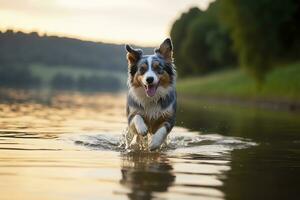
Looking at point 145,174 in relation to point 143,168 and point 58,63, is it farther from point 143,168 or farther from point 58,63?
point 58,63

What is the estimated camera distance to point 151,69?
44.2 ft

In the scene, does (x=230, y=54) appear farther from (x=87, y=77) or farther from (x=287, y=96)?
(x=87, y=77)

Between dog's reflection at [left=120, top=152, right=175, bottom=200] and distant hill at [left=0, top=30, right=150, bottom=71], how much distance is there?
142193 mm

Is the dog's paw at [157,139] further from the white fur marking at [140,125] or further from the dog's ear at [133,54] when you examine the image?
the dog's ear at [133,54]

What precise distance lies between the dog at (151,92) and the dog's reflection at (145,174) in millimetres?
1365

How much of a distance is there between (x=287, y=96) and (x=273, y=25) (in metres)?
10.2

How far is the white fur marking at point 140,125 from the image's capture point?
13.2 meters

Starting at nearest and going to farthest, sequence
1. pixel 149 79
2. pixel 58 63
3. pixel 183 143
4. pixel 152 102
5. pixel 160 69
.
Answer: pixel 149 79 → pixel 160 69 → pixel 152 102 → pixel 183 143 → pixel 58 63

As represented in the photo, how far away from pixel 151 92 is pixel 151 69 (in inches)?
17.7

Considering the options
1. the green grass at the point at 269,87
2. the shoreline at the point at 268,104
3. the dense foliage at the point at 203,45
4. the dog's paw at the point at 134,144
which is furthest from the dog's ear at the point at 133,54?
the dense foliage at the point at 203,45

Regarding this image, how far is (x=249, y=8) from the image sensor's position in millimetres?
55125

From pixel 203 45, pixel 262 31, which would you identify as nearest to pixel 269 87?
pixel 262 31

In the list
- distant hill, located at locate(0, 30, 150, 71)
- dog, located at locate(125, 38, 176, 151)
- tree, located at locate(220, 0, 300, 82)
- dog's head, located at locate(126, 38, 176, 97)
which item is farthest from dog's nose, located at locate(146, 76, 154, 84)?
distant hill, located at locate(0, 30, 150, 71)

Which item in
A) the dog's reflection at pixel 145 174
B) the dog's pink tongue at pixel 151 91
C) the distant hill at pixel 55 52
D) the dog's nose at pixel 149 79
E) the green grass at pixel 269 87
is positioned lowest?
the dog's reflection at pixel 145 174
